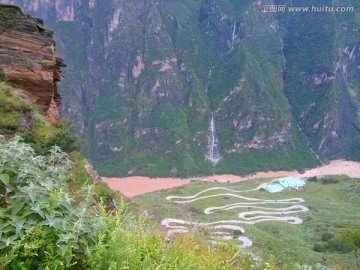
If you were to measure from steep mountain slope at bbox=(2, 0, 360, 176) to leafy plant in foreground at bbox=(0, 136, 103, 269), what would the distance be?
103935mm

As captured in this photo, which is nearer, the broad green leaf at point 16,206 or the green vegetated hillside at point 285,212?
the broad green leaf at point 16,206

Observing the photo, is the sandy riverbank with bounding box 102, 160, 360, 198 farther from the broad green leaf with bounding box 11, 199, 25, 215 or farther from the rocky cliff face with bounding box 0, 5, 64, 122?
the broad green leaf with bounding box 11, 199, 25, 215

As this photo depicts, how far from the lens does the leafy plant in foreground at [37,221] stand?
9.12ft

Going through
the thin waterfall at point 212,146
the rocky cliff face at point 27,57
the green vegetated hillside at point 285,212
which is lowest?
the green vegetated hillside at point 285,212

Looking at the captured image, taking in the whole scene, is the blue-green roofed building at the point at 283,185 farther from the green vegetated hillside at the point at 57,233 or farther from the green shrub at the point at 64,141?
the green vegetated hillside at the point at 57,233

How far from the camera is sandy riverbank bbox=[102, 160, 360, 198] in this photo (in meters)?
94.9

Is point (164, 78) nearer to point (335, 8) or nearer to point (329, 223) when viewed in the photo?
point (335, 8)

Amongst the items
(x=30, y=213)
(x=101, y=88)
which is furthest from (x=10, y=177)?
(x=101, y=88)

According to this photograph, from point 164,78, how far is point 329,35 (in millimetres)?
64299

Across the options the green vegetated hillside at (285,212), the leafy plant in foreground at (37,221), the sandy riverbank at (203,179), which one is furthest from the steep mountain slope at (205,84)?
the leafy plant in foreground at (37,221)

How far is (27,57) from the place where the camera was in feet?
60.0

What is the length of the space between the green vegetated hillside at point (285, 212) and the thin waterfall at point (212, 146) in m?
35.1

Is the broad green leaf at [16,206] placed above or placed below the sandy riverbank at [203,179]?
above

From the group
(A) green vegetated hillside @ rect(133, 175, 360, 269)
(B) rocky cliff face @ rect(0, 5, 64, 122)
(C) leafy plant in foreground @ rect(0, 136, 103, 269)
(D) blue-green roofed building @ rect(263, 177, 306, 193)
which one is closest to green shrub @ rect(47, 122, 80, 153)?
(B) rocky cliff face @ rect(0, 5, 64, 122)
